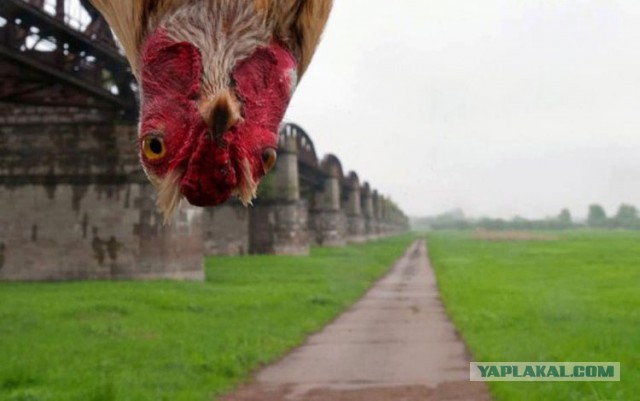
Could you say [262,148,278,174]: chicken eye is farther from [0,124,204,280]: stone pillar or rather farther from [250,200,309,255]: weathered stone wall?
[250,200,309,255]: weathered stone wall

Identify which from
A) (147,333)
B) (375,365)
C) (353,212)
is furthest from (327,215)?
(375,365)

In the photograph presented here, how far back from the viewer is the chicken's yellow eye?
1211 mm

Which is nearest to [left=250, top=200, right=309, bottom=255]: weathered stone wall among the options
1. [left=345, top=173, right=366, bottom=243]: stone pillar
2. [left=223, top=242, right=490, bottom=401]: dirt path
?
[left=223, top=242, right=490, bottom=401]: dirt path

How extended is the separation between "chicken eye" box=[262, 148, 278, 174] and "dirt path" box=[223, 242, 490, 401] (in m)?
8.92

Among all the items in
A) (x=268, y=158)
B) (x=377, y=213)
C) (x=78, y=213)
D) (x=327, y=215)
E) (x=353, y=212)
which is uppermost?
(x=377, y=213)

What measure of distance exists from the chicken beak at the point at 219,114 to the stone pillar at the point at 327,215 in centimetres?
7239

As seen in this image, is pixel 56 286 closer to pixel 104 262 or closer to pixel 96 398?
pixel 104 262

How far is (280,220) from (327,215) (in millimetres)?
26338

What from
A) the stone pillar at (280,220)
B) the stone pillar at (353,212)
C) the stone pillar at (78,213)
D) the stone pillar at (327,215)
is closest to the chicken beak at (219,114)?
the stone pillar at (78,213)

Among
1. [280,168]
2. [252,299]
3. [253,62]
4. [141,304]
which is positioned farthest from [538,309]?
[280,168]

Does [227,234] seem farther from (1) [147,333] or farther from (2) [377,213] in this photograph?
(2) [377,213]

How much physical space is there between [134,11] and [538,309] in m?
19.1

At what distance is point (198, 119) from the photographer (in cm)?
117

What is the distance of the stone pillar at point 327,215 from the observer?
243 feet
